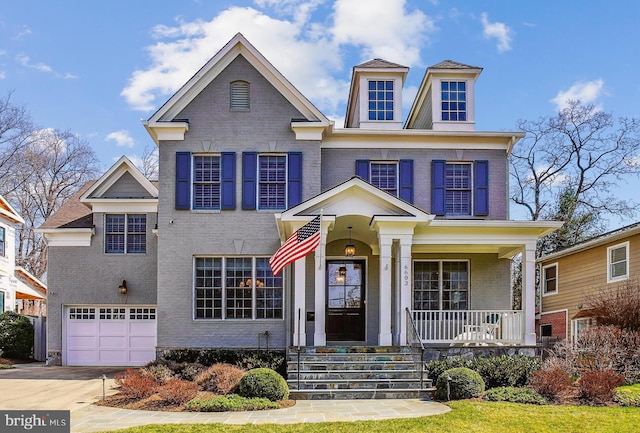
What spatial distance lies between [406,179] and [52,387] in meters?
10.5

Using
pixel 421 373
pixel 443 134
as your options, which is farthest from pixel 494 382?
pixel 443 134

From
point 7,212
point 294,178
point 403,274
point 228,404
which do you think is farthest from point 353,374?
point 7,212

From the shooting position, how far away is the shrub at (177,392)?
1148 cm

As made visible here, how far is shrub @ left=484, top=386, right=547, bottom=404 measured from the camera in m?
11.3

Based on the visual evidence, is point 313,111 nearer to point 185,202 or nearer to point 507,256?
point 185,202

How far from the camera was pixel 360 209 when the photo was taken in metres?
14.8

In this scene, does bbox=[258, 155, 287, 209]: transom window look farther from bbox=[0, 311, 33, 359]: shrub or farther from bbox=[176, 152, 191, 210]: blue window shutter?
bbox=[0, 311, 33, 359]: shrub

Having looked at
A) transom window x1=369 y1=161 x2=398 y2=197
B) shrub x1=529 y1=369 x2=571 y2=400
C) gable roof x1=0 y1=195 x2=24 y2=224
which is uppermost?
transom window x1=369 y1=161 x2=398 y2=197

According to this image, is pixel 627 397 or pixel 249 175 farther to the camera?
pixel 249 175

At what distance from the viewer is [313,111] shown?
55.3 ft

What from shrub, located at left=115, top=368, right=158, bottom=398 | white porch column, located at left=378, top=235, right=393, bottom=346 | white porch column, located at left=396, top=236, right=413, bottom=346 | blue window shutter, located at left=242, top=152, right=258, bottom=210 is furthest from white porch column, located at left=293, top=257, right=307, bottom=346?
shrub, located at left=115, top=368, right=158, bottom=398

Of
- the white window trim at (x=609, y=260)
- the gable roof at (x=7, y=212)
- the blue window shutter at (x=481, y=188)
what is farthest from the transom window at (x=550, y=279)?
the gable roof at (x=7, y=212)

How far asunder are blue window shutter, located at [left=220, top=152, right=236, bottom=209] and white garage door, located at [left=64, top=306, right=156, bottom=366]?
5.37 meters

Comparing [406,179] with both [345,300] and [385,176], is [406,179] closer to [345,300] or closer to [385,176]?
[385,176]
